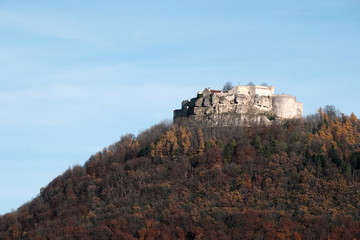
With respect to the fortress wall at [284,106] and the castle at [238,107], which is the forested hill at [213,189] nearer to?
the castle at [238,107]

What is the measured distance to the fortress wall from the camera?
120875mm

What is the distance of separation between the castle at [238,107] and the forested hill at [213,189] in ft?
6.87

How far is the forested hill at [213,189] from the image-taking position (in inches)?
3885

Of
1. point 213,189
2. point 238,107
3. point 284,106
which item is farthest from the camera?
point 284,106

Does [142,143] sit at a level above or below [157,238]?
above

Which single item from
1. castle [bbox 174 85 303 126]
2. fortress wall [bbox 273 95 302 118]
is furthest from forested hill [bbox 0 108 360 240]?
A: fortress wall [bbox 273 95 302 118]

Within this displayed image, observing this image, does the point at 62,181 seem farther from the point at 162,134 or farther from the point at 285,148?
the point at 285,148

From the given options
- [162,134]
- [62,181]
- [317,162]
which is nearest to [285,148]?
[317,162]

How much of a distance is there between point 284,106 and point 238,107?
4.84 m

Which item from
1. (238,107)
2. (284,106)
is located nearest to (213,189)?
(238,107)

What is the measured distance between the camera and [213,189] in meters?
104

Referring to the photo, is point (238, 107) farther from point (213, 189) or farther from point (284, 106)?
point (213, 189)

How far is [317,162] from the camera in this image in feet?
347

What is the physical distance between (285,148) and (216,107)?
11.3m
